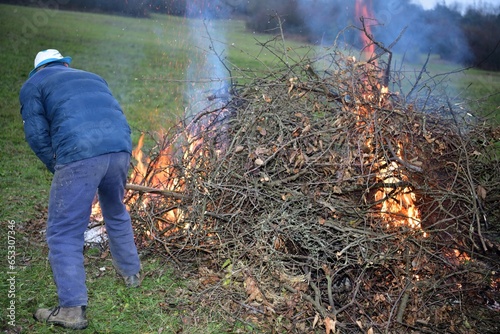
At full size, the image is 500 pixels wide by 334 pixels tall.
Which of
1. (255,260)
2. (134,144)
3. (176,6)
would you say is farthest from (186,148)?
(176,6)

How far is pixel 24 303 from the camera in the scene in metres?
4.25

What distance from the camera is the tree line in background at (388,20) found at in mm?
9883

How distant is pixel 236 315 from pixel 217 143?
1956mm

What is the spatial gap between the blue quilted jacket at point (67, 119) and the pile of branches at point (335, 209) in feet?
3.71

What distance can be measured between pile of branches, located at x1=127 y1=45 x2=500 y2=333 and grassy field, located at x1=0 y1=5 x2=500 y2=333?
462 millimetres

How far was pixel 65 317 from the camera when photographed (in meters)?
3.98

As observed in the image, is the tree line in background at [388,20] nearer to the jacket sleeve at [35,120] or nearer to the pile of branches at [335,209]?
the pile of branches at [335,209]

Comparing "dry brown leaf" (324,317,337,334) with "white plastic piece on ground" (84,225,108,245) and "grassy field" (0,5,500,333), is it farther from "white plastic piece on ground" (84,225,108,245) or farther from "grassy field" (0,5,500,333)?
"white plastic piece on ground" (84,225,108,245)

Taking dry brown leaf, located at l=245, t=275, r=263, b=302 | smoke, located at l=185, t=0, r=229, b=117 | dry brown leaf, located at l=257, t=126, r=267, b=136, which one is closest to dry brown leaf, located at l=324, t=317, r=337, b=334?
dry brown leaf, located at l=245, t=275, r=263, b=302

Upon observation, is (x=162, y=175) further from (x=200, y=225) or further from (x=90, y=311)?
(x=90, y=311)

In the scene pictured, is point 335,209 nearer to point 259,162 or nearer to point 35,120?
point 259,162

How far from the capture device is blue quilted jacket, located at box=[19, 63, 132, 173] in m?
4.04

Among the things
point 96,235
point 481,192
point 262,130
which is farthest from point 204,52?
point 481,192

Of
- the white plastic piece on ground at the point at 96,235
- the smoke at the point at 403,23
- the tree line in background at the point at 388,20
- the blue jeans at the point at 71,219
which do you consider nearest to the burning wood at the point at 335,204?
the white plastic piece on ground at the point at 96,235
